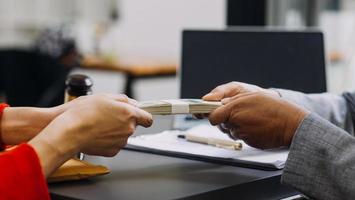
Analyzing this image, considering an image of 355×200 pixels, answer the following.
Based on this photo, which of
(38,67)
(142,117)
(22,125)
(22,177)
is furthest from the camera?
(38,67)

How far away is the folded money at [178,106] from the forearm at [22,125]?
0.18 metres

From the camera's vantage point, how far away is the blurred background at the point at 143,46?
8.32 ft

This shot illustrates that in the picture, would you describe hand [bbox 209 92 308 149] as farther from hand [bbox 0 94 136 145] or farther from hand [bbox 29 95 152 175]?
hand [bbox 0 94 136 145]

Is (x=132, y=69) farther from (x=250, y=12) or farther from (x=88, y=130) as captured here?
(x=88, y=130)

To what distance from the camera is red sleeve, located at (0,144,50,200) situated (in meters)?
0.70

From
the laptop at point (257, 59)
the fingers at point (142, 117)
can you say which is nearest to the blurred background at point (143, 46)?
the laptop at point (257, 59)

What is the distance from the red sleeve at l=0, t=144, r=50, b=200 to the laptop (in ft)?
2.17

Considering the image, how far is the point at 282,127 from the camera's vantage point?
0.85 meters

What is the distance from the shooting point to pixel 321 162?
0.79 m

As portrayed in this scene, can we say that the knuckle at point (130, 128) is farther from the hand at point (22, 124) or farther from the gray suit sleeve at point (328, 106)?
the gray suit sleeve at point (328, 106)

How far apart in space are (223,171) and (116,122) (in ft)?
0.60

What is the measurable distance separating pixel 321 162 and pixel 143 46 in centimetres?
302

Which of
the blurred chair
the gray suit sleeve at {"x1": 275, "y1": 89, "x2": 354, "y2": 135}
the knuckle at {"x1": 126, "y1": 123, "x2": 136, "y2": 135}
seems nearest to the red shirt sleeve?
the knuckle at {"x1": 126, "y1": 123, "x2": 136, "y2": 135}

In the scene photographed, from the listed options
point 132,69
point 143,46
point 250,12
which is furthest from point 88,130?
point 143,46
